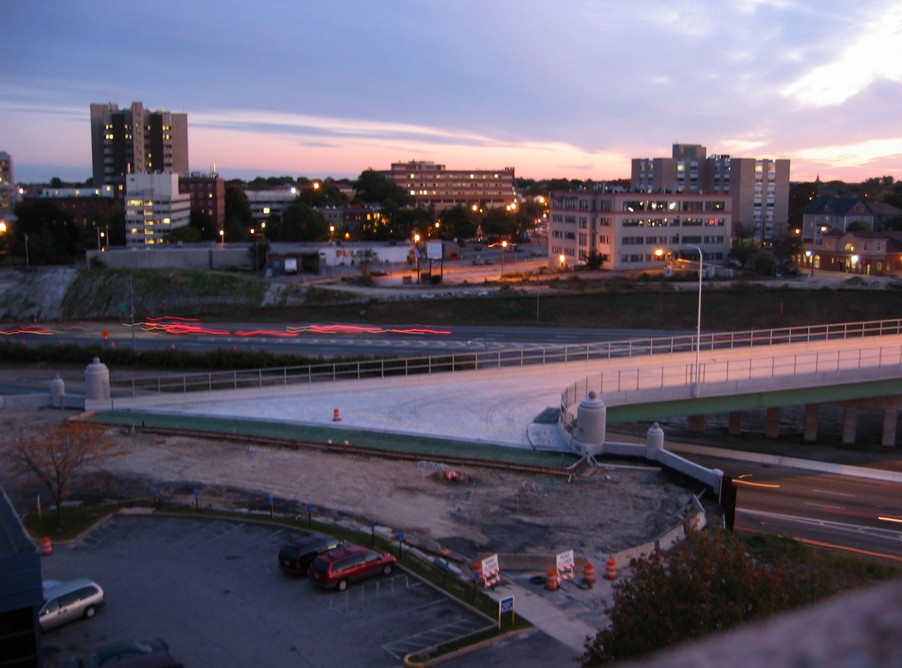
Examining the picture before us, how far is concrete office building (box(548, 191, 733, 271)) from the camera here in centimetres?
7962

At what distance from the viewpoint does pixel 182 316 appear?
201ft

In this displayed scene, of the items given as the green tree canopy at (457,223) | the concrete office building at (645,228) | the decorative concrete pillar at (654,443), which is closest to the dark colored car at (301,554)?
the decorative concrete pillar at (654,443)

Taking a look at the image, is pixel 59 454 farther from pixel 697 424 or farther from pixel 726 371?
pixel 697 424

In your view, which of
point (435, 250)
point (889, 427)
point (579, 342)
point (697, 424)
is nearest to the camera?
point (889, 427)

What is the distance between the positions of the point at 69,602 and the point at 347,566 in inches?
183

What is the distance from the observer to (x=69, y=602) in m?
14.2

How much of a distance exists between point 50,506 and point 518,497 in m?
11.1

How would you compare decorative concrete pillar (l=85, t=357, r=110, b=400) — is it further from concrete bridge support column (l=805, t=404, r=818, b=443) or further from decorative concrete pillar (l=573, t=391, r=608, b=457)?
concrete bridge support column (l=805, t=404, r=818, b=443)

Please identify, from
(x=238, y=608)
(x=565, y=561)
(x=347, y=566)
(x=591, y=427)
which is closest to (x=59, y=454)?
(x=238, y=608)

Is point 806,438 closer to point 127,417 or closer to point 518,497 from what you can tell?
point 518,497

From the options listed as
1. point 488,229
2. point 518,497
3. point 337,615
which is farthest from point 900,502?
point 488,229

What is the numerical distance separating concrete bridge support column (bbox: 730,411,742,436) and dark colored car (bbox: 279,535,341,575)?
2533 centimetres

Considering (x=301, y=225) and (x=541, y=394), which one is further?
(x=301, y=225)

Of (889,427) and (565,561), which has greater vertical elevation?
(565,561)
